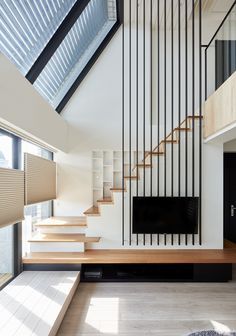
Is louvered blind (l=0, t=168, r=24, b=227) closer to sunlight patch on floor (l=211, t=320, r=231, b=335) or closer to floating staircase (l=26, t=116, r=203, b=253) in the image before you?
floating staircase (l=26, t=116, r=203, b=253)

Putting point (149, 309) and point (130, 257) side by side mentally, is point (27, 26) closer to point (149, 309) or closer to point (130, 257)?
point (130, 257)

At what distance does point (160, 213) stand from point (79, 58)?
337cm

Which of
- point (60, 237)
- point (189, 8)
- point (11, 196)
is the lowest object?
point (60, 237)

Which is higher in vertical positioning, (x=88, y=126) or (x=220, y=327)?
(x=88, y=126)

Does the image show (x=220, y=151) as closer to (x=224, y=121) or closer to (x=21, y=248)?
(x=224, y=121)

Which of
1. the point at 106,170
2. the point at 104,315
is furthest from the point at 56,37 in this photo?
the point at 104,315

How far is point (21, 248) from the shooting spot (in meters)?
3.88

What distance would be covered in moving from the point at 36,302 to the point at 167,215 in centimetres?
237

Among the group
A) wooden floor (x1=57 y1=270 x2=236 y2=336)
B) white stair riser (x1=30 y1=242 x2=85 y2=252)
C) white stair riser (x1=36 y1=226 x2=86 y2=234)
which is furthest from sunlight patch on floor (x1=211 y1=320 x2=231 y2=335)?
white stair riser (x1=36 y1=226 x2=86 y2=234)

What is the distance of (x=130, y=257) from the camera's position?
406cm

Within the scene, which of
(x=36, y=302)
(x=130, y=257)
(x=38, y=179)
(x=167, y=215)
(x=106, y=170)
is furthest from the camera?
(x=106, y=170)

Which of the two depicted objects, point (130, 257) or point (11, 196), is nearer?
point (11, 196)

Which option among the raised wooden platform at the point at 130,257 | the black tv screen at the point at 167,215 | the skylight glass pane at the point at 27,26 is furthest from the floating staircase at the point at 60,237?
the skylight glass pane at the point at 27,26

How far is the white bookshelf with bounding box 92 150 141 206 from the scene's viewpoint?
5.55 m
